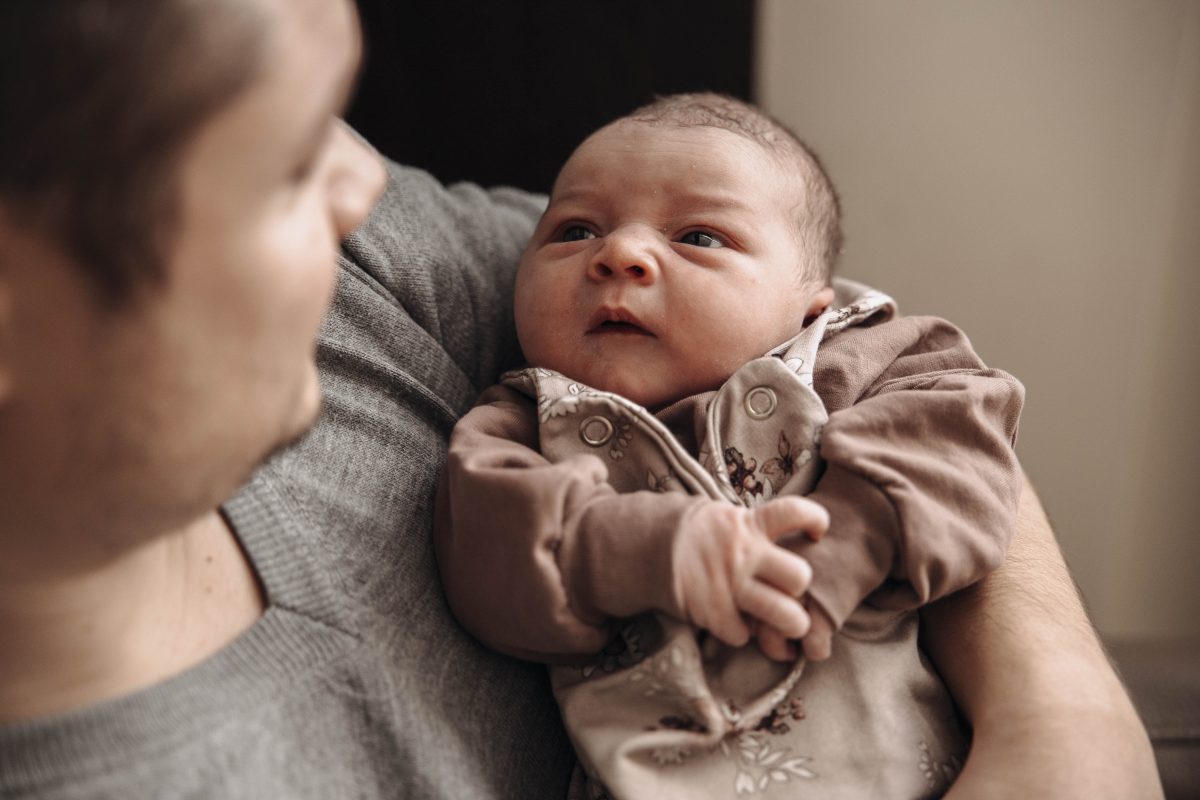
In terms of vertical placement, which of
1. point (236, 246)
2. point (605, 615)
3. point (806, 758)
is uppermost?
point (236, 246)

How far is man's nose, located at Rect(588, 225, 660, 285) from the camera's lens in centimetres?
101

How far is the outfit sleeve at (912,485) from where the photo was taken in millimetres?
833

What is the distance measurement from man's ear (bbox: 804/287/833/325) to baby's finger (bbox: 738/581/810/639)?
45 cm

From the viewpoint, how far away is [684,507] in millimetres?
796

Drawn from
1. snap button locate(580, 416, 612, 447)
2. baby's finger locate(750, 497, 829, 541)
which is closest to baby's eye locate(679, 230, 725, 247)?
snap button locate(580, 416, 612, 447)

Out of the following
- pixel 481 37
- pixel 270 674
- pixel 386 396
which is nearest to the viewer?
pixel 270 674

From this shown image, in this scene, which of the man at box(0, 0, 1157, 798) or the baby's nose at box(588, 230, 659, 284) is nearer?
the man at box(0, 0, 1157, 798)

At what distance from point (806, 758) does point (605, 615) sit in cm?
21

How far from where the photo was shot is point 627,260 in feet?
3.29

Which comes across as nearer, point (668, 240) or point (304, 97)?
point (304, 97)

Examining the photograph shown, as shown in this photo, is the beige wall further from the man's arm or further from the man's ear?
the man's arm

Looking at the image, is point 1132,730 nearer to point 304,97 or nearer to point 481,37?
point 304,97

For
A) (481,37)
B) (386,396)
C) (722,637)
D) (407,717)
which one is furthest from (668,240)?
(481,37)

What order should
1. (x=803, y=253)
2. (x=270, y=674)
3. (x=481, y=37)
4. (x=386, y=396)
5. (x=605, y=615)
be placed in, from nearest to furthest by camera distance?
(x=270, y=674), (x=605, y=615), (x=386, y=396), (x=803, y=253), (x=481, y=37)
